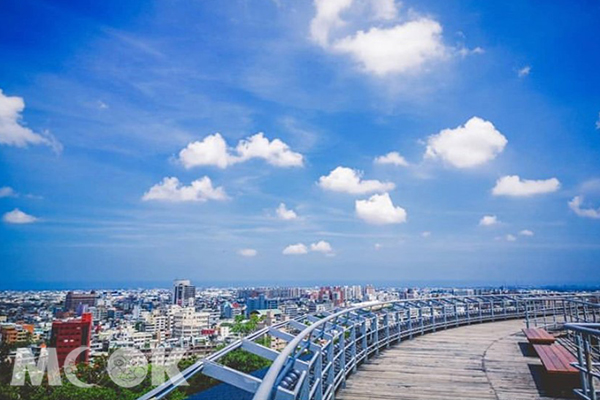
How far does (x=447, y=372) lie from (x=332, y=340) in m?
2.58

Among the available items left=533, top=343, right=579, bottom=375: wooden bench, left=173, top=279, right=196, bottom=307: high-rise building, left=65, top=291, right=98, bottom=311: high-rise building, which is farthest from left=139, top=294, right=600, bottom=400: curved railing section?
left=173, top=279, right=196, bottom=307: high-rise building

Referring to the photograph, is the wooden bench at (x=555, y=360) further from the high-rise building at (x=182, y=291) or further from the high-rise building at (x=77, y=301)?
the high-rise building at (x=182, y=291)

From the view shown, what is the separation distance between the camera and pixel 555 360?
5.52 meters

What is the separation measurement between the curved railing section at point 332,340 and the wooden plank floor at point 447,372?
30cm

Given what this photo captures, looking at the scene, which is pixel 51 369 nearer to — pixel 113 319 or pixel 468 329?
pixel 468 329

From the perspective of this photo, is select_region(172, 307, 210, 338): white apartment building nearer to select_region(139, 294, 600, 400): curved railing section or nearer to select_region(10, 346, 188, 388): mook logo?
select_region(10, 346, 188, 388): mook logo

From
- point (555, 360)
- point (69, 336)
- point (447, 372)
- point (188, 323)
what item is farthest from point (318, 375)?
point (188, 323)

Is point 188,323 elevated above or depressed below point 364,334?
below

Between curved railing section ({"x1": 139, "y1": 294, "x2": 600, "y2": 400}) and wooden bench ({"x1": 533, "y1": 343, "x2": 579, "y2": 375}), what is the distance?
0.69m

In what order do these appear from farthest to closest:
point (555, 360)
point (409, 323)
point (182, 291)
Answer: point (182, 291) < point (409, 323) < point (555, 360)

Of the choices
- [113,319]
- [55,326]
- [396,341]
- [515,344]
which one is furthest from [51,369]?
[113,319]

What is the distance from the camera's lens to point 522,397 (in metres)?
4.96

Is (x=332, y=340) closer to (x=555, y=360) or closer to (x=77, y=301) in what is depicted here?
(x=555, y=360)

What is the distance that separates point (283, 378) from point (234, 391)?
10.4ft
